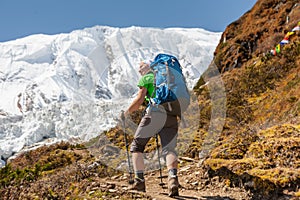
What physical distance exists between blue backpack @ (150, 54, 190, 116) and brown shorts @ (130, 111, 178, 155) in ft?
0.41

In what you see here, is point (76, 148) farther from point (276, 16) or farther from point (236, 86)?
point (276, 16)

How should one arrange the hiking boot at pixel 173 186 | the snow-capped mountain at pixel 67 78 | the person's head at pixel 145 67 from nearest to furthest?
the hiking boot at pixel 173 186, the person's head at pixel 145 67, the snow-capped mountain at pixel 67 78

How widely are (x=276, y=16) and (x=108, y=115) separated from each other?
1321 cm

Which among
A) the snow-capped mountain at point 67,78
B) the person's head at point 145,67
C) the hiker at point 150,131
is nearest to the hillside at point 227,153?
the hiker at point 150,131

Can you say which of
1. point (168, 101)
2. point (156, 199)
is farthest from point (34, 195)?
point (168, 101)

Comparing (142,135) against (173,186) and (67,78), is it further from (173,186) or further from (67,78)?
(67,78)

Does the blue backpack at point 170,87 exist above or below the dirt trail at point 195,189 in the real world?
above

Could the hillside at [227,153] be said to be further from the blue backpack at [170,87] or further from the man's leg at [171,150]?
the blue backpack at [170,87]

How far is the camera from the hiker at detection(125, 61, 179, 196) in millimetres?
3963

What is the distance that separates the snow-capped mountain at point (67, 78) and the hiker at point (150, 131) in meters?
7.73

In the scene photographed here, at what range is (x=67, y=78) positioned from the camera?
46406 millimetres

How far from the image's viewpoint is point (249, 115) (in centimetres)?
998

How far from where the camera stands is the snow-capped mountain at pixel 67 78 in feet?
63.4

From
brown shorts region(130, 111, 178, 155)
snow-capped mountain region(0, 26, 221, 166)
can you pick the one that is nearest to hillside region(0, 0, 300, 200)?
brown shorts region(130, 111, 178, 155)
